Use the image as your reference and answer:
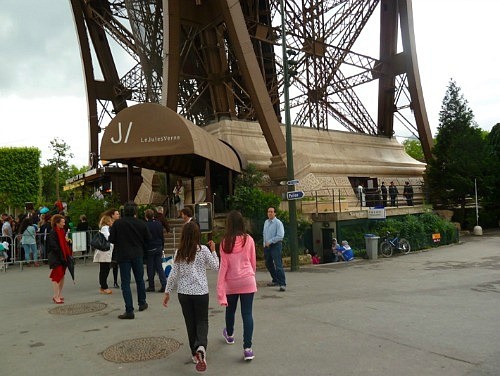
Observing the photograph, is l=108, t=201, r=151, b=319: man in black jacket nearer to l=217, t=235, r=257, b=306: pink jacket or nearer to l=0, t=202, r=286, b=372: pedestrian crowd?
l=0, t=202, r=286, b=372: pedestrian crowd

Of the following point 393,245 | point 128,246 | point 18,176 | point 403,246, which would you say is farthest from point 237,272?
point 18,176

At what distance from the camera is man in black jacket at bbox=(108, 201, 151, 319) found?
680cm

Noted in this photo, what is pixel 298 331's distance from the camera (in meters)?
5.84

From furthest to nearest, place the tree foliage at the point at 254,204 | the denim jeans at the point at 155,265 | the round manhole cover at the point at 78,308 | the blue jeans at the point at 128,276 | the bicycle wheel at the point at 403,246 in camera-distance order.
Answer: the bicycle wheel at the point at 403,246 → the tree foliage at the point at 254,204 → the denim jeans at the point at 155,265 → the round manhole cover at the point at 78,308 → the blue jeans at the point at 128,276

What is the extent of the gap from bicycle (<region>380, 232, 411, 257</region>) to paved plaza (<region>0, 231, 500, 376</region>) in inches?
202

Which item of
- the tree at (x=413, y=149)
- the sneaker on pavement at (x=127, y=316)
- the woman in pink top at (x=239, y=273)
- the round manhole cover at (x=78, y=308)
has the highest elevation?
the tree at (x=413, y=149)

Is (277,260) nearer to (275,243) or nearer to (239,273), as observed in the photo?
(275,243)

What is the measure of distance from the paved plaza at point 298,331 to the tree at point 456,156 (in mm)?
14525

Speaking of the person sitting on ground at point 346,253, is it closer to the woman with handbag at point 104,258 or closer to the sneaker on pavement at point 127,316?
the woman with handbag at point 104,258

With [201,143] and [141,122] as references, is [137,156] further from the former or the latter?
[201,143]

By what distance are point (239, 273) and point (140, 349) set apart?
63.3 inches

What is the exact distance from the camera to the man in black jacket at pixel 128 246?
22.3ft

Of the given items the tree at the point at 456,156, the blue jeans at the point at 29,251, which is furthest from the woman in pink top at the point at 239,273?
the tree at the point at 456,156

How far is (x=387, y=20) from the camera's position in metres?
31.5
